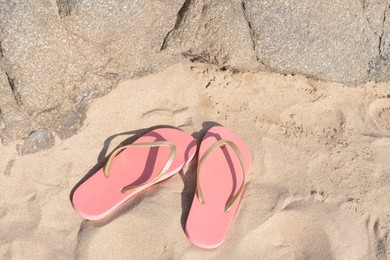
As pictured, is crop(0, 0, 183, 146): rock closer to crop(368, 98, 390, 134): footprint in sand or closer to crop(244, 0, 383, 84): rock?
crop(244, 0, 383, 84): rock

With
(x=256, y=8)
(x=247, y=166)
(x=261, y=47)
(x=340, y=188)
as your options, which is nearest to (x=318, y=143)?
(x=340, y=188)

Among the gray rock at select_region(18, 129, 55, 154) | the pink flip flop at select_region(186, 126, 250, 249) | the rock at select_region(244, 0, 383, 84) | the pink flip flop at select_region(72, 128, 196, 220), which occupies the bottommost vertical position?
the pink flip flop at select_region(186, 126, 250, 249)

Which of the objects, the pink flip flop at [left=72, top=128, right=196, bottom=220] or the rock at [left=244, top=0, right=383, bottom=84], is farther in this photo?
the rock at [left=244, top=0, right=383, bottom=84]

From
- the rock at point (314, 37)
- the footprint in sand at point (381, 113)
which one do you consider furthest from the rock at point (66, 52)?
the footprint in sand at point (381, 113)

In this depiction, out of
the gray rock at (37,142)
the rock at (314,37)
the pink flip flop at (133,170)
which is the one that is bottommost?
the pink flip flop at (133,170)

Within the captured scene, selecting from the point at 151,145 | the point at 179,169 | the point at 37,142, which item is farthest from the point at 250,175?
the point at 37,142

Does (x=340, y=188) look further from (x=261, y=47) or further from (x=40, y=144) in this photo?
(x=40, y=144)

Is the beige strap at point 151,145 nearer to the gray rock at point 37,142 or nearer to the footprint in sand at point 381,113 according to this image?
the gray rock at point 37,142

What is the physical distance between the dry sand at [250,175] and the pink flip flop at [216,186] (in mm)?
38

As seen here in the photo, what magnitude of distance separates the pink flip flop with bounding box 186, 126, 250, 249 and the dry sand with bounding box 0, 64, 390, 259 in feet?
0.12

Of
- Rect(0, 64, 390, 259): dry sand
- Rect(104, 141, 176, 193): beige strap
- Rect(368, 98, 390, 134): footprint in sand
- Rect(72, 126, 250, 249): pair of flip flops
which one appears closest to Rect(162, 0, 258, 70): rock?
Rect(0, 64, 390, 259): dry sand

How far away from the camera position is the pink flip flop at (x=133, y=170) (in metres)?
1.66

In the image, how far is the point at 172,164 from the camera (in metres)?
1.78

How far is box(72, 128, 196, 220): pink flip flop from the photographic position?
1.66 metres
